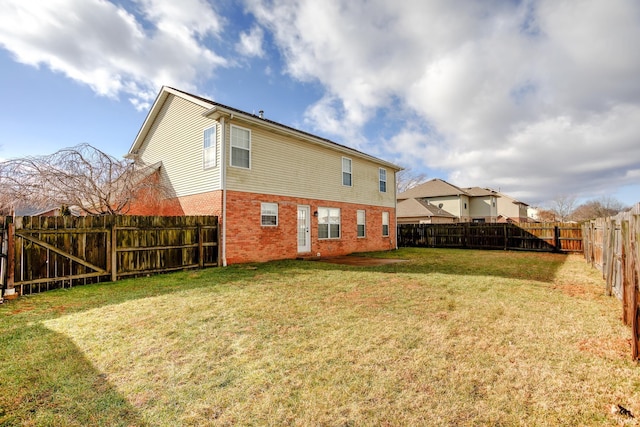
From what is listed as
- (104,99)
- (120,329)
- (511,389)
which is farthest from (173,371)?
(104,99)

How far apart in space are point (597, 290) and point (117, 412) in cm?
934

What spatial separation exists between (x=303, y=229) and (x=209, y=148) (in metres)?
5.13

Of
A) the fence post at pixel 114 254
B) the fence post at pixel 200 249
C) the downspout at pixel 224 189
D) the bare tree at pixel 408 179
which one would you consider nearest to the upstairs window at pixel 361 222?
the downspout at pixel 224 189

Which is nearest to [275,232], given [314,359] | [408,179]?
[314,359]

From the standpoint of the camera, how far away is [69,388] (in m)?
2.76

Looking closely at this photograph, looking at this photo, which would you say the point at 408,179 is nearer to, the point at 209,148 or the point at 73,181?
the point at 209,148

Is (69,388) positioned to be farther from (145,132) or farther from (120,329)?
(145,132)

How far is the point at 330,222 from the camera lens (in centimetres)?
1452

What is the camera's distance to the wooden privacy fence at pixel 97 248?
21.8ft

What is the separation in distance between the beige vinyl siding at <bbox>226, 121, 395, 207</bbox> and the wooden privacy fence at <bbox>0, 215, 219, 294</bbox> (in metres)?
2.40

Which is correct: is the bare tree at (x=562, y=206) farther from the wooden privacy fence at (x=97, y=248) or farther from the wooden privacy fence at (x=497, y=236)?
the wooden privacy fence at (x=97, y=248)

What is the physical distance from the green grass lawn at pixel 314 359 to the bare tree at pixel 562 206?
68.8 meters

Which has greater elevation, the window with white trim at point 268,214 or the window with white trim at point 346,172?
the window with white trim at point 346,172

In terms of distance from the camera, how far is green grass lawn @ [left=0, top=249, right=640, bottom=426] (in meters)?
2.40
